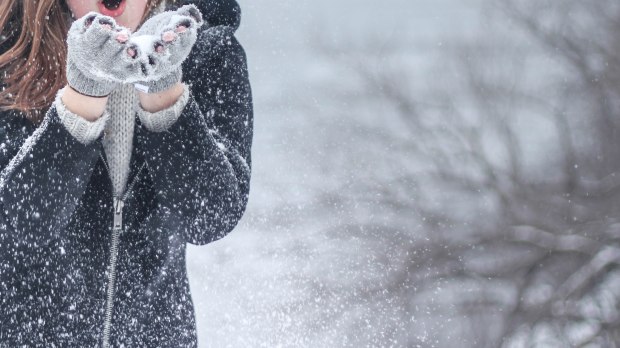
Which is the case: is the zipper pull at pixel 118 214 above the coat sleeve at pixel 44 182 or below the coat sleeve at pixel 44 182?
below

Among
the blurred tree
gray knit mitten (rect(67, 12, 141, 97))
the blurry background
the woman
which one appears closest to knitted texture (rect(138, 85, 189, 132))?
the woman

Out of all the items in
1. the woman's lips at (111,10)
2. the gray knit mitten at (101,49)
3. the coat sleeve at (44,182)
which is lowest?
the coat sleeve at (44,182)

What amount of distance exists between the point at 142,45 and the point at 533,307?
23.2 feet

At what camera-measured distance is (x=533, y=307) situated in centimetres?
758

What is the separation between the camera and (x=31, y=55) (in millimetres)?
993

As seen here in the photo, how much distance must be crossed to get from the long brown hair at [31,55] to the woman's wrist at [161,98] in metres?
0.10

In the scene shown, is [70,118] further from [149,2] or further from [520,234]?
[520,234]

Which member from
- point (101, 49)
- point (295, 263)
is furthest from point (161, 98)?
point (295, 263)

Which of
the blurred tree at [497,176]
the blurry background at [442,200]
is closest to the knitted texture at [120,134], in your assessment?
the blurry background at [442,200]

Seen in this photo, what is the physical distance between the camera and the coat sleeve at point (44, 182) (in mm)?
933

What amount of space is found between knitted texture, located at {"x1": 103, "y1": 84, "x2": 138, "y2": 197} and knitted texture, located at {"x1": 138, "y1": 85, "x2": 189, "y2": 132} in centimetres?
4

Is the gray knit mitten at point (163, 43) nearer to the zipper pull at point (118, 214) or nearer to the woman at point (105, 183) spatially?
the woman at point (105, 183)

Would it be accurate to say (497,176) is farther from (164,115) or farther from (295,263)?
(164,115)

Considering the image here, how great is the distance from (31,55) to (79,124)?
4.5 inches
